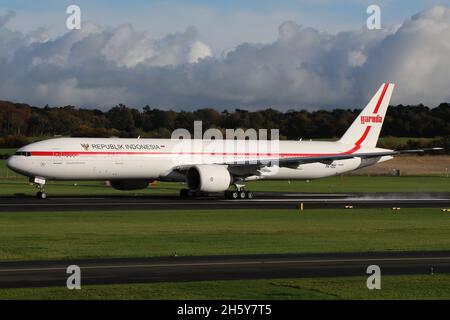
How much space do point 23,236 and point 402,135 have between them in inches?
5193

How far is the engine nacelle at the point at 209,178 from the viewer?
5698 cm

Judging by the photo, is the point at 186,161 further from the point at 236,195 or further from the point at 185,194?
the point at 236,195

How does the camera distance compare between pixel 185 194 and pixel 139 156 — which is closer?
pixel 139 156

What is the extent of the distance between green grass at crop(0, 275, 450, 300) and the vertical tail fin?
162 feet

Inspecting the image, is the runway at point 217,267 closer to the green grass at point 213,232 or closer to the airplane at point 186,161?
the green grass at point 213,232

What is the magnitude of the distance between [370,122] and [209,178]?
1940 cm

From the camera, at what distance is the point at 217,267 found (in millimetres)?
24125

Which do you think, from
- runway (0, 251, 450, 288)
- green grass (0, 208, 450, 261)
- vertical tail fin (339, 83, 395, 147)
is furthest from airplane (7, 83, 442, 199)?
runway (0, 251, 450, 288)

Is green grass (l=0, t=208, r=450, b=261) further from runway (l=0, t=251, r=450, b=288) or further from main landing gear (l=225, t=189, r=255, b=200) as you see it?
main landing gear (l=225, t=189, r=255, b=200)

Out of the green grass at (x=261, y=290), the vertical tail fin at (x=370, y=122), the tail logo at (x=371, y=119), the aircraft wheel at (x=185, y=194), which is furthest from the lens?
the tail logo at (x=371, y=119)

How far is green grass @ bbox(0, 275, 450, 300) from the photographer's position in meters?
19.0

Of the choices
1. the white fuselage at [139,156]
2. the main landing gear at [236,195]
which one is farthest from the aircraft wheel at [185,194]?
the main landing gear at [236,195]

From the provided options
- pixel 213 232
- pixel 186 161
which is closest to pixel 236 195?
pixel 186 161

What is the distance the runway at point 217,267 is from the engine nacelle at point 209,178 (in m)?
29.6
